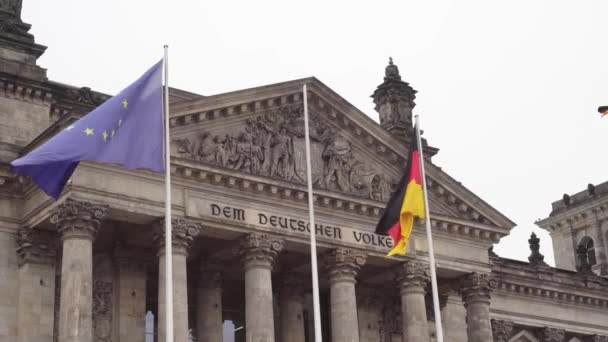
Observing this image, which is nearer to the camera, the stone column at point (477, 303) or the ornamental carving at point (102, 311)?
the ornamental carving at point (102, 311)

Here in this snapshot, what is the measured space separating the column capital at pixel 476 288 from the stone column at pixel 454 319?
12.2 feet

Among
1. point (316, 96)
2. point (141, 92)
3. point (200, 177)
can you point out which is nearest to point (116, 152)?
point (141, 92)

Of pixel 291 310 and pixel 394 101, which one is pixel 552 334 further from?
pixel 291 310

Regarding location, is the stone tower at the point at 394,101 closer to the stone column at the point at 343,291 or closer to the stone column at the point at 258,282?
the stone column at the point at 343,291

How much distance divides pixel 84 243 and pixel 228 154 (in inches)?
285

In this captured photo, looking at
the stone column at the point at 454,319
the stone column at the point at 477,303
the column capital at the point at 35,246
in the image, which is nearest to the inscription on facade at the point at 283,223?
the stone column at the point at 477,303

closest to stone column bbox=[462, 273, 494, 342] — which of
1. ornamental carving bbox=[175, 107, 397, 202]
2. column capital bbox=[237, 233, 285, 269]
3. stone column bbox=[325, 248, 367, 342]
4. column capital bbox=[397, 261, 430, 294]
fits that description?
column capital bbox=[397, 261, 430, 294]

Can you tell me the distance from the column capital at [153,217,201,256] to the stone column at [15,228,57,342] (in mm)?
3903

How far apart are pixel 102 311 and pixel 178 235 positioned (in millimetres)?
4295

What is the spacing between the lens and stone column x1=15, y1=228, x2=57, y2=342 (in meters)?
37.1

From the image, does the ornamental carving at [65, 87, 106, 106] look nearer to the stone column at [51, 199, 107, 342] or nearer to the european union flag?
the stone column at [51, 199, 107, 342]

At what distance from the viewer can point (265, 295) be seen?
1556 inches

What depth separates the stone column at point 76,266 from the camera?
34500mm

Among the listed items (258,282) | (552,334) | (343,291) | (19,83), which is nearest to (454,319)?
(552,334)
